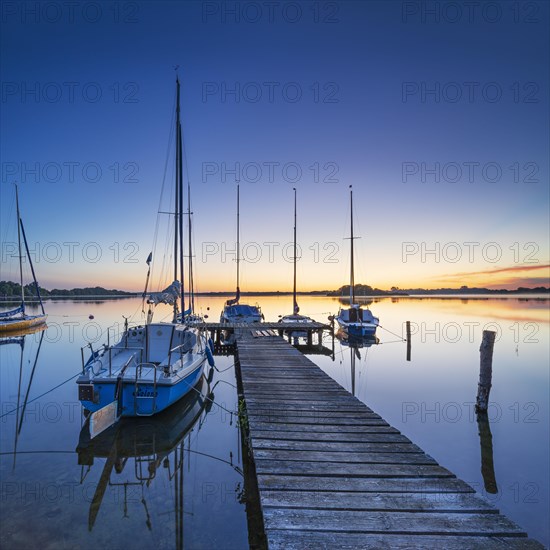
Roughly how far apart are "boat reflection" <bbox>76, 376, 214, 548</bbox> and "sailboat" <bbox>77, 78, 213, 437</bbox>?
0.58 metres

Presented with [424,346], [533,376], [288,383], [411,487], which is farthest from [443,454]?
[424,346]

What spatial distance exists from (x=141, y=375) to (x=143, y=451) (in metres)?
2.11

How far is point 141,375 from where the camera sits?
413 inches

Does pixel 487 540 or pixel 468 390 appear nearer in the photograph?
A: pixel 487 540

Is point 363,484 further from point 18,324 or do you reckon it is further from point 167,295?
point 18,324

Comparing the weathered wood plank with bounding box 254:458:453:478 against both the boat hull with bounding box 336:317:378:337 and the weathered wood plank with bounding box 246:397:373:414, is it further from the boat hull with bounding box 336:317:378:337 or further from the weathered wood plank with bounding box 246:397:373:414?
the boat hull with bounding box 336:317:378:337

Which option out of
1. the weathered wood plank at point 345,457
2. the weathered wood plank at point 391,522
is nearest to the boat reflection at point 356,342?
the weathered wood plank at point 345,457

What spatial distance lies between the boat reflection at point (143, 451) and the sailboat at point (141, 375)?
0.58 meters

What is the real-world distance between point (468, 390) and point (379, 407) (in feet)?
17.4

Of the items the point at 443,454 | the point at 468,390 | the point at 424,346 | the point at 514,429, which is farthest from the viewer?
the point at 424,346

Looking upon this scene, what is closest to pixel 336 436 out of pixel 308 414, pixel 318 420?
pixel 318 420

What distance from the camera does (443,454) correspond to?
9.61 meters

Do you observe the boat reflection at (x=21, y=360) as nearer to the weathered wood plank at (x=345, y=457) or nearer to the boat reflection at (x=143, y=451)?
the boat reflection at (x=143, y=451)

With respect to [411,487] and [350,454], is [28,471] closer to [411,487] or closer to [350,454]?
[350,454]
